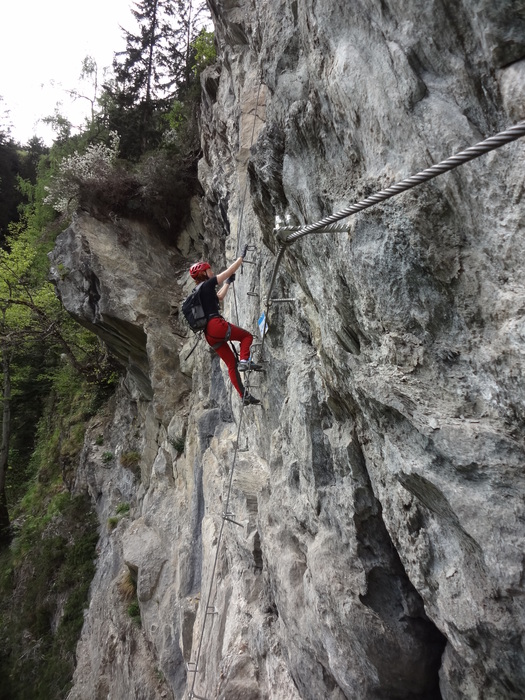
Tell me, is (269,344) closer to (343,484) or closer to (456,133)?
(343,484)

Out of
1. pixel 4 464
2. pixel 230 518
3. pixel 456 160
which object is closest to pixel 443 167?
pixel 456 160

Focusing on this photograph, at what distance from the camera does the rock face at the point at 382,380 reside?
2.18 m

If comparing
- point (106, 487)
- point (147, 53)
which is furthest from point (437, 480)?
point (147, 53)

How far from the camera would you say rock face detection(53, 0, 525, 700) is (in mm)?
2184

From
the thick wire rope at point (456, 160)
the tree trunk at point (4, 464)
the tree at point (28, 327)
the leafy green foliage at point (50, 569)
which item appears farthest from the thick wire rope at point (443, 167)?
the tree trunk at point (4, 464)

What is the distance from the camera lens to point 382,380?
2.74 metres

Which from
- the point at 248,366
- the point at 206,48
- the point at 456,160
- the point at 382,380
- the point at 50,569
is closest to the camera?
the point at 456,160

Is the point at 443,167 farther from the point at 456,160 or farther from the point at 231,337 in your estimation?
the point at 231,337

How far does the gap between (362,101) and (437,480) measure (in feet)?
7.63

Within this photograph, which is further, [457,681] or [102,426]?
[102,426]

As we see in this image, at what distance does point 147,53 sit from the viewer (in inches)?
673

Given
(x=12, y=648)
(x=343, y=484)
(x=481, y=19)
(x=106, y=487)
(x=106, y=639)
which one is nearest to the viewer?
(x=481, y=19)

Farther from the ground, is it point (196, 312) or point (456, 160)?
point (196, 312)

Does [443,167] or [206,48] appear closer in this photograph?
[443,167]
